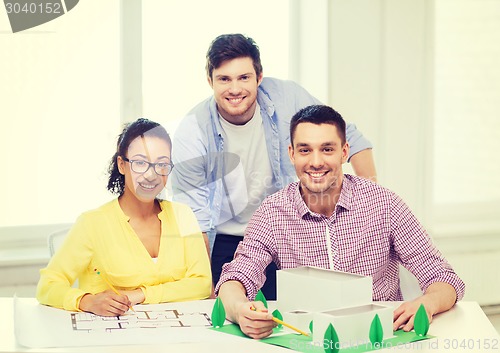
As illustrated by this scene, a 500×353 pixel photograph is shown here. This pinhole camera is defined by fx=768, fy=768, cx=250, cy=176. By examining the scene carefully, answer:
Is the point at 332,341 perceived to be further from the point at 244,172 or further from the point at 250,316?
the point at 244,172

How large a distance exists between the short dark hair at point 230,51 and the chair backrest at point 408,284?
0.75m

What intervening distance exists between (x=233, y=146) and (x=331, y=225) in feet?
1.70

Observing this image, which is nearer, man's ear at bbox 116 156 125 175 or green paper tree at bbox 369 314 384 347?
green paper tree at bbox 369 314 384 347

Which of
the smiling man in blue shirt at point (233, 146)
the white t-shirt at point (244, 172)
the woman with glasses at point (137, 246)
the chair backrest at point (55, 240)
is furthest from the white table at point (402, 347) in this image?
the white t-shirt at point (244, 172)

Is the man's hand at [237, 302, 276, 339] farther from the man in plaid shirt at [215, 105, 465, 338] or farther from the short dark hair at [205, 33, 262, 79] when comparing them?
the short dark hair at [205, 33, 262, 79]

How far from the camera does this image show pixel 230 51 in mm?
2275

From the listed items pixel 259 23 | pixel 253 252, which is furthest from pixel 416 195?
pixel 253 252

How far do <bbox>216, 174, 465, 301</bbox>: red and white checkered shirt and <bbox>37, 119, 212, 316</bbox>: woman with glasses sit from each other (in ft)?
0.50

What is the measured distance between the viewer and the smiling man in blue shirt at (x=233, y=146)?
90.1 inches

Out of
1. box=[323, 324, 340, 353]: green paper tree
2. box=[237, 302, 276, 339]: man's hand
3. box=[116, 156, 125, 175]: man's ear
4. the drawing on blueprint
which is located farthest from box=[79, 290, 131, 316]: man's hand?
box=[323, 324, 340, 353]: green paper tree

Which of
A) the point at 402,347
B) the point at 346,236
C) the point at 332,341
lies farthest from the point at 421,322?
the point at 346,236

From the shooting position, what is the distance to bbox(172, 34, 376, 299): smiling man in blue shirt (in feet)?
7.51

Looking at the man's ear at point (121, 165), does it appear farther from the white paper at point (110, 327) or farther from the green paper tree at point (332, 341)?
the green paper tree at point (332, 341)

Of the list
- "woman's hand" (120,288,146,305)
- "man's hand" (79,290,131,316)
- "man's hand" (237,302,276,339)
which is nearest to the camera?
"man's hand" (237,302,276,339)
